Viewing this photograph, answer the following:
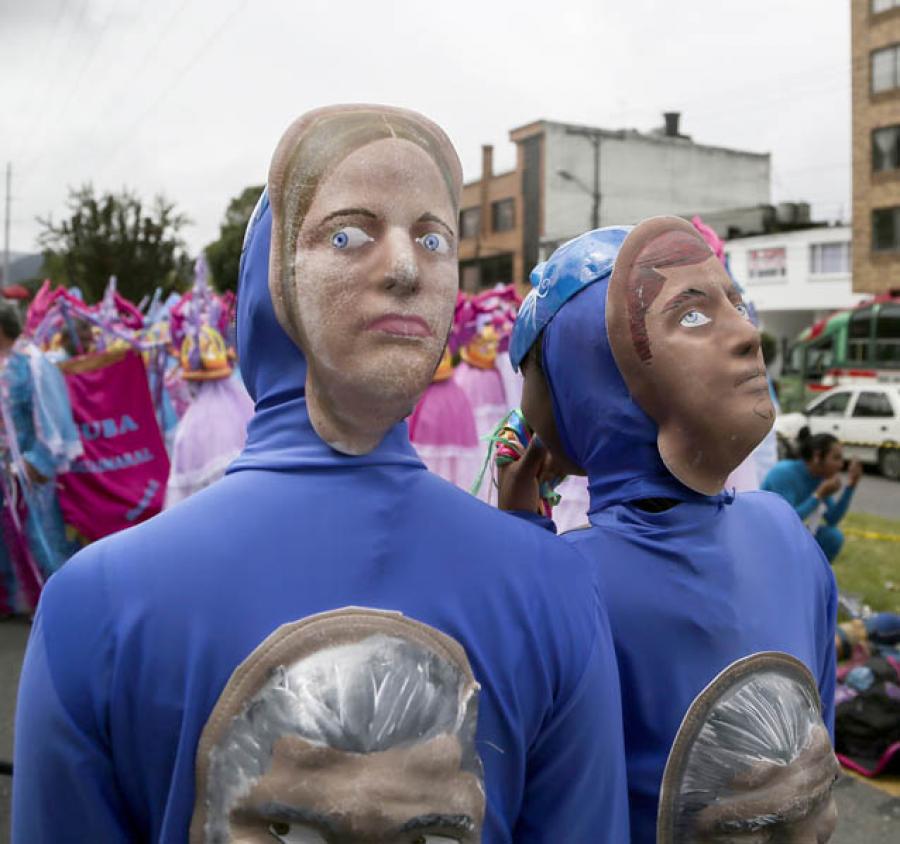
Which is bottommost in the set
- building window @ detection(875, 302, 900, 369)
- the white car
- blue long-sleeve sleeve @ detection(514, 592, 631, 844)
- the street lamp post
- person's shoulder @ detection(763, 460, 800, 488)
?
the white car

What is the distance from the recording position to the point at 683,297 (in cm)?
148

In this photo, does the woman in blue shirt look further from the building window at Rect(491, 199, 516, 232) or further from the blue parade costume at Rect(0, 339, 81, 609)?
the building window at Rect(491, 199, 516, 232)

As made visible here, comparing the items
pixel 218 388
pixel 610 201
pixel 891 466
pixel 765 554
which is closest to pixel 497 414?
pixel 218 388

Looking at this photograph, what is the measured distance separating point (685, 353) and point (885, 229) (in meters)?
31.4

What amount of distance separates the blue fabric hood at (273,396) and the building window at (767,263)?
3562 centimetres

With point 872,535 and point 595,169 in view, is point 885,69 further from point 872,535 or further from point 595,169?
point 872,535

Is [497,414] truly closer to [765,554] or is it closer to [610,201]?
[765,554]

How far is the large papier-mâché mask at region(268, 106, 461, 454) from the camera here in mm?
1067

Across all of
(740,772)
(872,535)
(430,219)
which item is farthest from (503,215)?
(430,219)

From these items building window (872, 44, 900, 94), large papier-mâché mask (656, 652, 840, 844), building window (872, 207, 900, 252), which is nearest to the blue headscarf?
large papier-mâché mask (656, 652, 840, 844)

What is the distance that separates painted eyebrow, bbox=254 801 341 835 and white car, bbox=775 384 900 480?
14131 millimetres

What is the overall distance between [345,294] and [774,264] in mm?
36018

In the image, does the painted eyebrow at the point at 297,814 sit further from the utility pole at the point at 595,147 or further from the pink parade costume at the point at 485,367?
the utility pole at the point at 595,147

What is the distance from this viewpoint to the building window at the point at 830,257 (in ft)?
109
